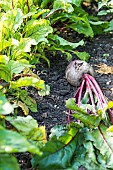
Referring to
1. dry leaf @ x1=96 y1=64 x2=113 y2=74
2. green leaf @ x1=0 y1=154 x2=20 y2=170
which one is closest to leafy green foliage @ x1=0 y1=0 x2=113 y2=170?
green leaf @ x1=0 y1=154 x2=20 y2=170

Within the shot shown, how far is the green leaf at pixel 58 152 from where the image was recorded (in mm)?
2141

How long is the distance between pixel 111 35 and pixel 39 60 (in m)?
0.90

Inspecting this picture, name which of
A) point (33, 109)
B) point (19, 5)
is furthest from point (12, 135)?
point (19, 5)

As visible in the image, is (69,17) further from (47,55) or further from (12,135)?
(12,135)

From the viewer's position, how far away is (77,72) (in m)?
3.06

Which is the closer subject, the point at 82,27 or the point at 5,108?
the point at 5,108

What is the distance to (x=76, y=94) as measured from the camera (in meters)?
2.84

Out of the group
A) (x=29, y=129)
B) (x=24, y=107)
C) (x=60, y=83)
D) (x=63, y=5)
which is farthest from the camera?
(x=63, y=5)

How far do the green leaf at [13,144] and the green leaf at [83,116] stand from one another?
64 centimetres

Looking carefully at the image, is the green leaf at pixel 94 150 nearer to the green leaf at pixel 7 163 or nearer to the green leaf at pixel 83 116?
the green leaf at pixel 83 116

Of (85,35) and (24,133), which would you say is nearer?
(24,133)

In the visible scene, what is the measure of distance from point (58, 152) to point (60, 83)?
1.01m

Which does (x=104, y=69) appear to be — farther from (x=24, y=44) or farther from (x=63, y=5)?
(x=24, y=44)

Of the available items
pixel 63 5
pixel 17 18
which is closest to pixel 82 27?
pixel 63 5
